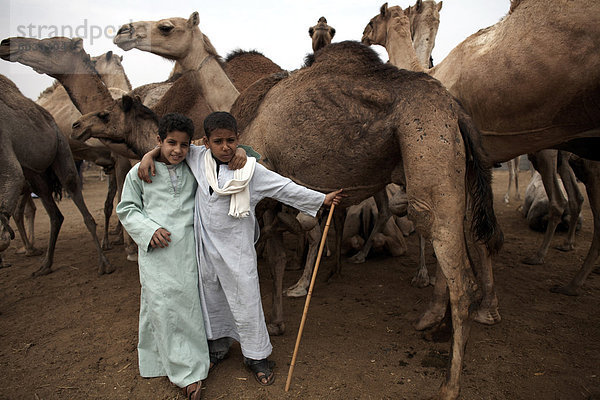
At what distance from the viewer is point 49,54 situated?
5.23m

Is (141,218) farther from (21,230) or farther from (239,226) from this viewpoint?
(21,230)

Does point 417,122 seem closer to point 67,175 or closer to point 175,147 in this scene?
point 175,147

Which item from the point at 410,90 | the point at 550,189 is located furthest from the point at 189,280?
the point at 550,189

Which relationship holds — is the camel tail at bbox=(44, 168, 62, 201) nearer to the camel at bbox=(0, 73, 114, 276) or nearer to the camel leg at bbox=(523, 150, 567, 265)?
the camel at bbox=(0, 73, 114, 276)

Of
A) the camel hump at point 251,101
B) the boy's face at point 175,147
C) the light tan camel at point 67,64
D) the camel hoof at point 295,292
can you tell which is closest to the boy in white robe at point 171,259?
the boy's face at point 175,147

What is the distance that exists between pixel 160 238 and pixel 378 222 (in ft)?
12.4

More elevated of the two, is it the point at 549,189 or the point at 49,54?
the point at 49,54

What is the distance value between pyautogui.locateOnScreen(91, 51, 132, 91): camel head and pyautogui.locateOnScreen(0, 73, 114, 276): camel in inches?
148

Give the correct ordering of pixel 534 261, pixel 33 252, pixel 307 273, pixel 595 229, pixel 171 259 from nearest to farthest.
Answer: pixel 171 259, pixel 595 229, pixel 307 273, pixel 534 261, pixel 33 252

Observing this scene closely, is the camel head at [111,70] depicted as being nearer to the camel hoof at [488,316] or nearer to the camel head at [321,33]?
the camel head at [321,33]

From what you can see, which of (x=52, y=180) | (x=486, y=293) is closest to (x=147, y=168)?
(x=486, y=293)

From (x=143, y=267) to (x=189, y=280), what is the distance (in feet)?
1.08

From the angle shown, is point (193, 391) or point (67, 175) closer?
point (193, 391)

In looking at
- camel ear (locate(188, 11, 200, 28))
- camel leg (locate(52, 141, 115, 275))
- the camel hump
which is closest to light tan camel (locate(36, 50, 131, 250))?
camel leg (locate(52, 141, 115, 275))
